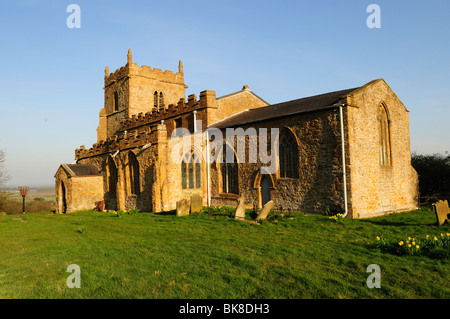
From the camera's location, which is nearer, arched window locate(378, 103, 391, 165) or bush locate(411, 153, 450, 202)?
arched window locate(378, 103, 391, 165)

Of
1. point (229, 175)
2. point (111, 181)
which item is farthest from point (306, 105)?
point (111, 181)

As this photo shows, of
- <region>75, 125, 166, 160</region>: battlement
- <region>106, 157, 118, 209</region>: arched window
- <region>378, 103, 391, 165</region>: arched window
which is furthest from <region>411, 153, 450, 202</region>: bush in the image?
<region>106, 157, 118, 209</region>: arched window

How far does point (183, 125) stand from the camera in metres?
24.2

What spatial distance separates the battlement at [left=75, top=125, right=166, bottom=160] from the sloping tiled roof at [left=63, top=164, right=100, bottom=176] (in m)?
1.31

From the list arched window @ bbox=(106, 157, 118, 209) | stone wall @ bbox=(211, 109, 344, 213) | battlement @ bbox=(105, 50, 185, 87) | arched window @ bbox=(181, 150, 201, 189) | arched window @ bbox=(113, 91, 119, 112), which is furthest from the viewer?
arched window @ bbox=(113, 91, 119, 112)

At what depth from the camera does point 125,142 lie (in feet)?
75.9

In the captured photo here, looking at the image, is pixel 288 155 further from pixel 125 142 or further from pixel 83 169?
pixel 83 169

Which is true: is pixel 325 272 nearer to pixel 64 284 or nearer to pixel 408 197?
pixel 64 284

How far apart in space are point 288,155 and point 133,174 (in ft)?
38.7

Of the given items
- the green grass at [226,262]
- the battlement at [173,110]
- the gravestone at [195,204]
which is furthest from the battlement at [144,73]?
the green grass at [226,262]

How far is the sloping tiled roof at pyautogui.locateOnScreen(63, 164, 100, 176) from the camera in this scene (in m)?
25.1

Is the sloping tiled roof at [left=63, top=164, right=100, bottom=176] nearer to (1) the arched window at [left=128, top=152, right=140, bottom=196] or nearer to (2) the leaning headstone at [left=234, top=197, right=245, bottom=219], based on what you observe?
(1) the arched window at [left=128, top=152, right=140, bottom=196]

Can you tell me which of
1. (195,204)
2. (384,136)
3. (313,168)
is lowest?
(195,204)
